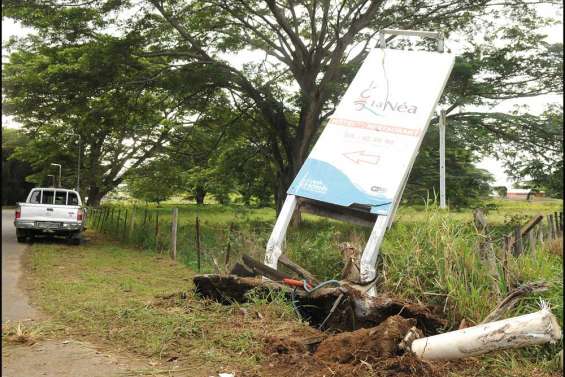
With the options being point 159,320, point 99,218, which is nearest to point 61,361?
point 159,320

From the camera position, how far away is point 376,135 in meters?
7.98

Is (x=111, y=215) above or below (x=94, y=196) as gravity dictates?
below

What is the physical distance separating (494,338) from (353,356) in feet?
3.72

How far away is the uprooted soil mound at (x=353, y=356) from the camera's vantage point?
14.6 feet

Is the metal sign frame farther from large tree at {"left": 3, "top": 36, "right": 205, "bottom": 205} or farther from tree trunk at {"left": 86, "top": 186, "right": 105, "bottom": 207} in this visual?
tree trunk at {"left": 86, "top": 186, "right": 105, "bottom": 207}

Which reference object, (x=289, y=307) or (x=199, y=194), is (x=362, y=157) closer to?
(x=289, y=307)

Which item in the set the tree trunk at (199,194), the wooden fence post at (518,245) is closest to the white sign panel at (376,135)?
the wooden fence post at (518,245)

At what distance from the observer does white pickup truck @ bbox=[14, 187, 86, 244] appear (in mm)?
15297

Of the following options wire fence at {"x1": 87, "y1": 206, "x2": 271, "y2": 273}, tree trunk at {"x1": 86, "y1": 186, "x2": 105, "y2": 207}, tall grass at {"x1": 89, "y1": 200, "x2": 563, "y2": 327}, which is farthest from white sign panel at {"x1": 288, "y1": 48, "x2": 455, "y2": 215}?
tree trunk at {"x1": 86, "y1": 186, "x2": 105, "y2": 207}

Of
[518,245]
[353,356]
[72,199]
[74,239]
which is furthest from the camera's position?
[72,199]

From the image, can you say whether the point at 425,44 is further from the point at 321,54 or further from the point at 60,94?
the point at 60,94

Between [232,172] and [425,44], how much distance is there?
9.16 m

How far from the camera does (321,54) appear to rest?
18172mm

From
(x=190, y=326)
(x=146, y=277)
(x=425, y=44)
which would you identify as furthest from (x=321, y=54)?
(x=190, y=326)
